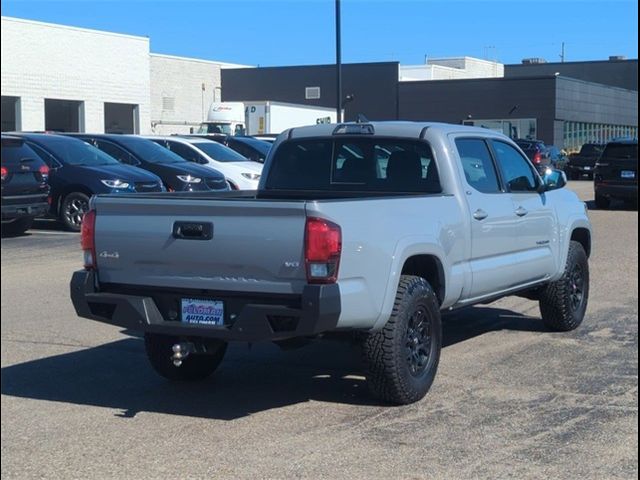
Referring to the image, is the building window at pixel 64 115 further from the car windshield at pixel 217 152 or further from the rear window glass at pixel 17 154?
the rear window glass at pixel 17 154

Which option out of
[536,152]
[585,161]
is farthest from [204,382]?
[585,161]

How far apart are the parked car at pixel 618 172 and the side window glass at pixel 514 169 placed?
50.8ft

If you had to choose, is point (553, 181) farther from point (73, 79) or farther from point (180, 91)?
point (180, 91)

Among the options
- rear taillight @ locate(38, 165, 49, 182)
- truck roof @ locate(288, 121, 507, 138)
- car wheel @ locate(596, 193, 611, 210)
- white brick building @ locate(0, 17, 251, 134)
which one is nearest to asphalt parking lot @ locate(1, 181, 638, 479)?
truck roof @ locate(288, 121, 507, 138)

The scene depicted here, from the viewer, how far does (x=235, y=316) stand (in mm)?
5953

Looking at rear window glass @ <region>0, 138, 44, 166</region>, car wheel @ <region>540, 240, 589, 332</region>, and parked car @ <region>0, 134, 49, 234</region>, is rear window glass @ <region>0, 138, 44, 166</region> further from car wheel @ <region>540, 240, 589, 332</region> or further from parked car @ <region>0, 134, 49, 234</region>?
car wheel @ <region>540, 240, 589, 332</region>

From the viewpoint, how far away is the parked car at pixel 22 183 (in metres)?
15.3

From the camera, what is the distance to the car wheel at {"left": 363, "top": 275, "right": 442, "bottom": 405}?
6.27 meters

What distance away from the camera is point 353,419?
245 inches

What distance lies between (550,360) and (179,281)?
10.9 ft

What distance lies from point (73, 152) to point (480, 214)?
12.1 meters

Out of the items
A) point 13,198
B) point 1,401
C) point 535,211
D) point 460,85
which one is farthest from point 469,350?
point 460,85

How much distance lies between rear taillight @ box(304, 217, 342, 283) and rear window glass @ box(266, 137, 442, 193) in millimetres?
1832

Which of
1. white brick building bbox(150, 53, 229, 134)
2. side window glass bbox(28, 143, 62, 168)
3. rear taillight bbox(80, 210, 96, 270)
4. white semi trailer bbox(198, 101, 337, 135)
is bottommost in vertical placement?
rear taillight bbox(80, 210, 96, 270)
